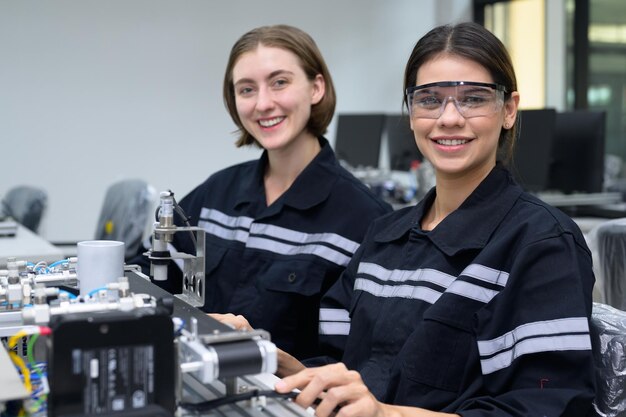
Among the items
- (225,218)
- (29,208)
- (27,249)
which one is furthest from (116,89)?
(225,218)

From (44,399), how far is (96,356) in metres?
0.09

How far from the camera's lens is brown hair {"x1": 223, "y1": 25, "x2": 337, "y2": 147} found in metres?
2.08

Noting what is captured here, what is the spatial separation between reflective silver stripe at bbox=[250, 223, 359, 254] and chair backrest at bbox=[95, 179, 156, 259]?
4.46 feet

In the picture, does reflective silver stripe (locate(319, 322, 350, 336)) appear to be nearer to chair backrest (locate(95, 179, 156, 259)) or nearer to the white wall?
chair backrest (locate(95, 179, 156, 259))

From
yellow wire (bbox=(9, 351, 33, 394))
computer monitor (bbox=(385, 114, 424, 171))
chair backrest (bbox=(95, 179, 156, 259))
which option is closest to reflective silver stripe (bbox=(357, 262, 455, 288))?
yellow wire (bbox=(9, 351, 33, 394))

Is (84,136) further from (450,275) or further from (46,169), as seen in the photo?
(450,275)

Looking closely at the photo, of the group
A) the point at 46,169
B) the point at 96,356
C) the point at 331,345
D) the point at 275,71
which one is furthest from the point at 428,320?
the point at 46,169

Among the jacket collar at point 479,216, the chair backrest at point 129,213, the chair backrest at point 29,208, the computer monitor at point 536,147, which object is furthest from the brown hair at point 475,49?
the chair backrest at point 29,208

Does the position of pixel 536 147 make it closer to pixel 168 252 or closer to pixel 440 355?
pixel 440 355

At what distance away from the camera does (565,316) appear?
1.23 meters

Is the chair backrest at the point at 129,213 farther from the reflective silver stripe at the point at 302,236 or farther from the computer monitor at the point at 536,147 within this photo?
the computer monitor at the point at 536,147

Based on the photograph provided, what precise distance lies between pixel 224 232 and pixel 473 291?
3.12ft

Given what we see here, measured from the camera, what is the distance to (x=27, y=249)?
9.67 feet

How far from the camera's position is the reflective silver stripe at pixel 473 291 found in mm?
1341
